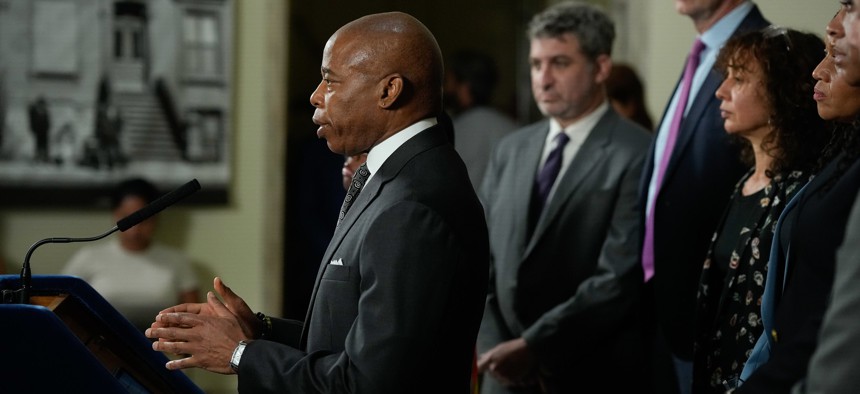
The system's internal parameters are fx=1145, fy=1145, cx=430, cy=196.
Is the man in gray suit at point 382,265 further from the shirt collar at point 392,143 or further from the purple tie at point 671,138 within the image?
the purple tie at point 671,138

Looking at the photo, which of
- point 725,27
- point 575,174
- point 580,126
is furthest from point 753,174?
point 580,126

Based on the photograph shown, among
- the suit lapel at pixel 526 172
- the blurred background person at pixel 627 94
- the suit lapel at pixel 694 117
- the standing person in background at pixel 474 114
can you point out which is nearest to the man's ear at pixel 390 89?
the suit lapel at pixel 694 117

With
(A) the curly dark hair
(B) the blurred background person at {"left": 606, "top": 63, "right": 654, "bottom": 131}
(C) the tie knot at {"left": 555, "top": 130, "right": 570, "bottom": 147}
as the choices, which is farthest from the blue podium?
(B) the blurred background person at {"left": 606, "top": 63, "right": 654, "bottom": 131}

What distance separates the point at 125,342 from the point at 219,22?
312 cm

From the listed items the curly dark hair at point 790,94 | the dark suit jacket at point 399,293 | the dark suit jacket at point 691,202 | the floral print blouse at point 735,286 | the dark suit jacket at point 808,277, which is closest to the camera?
the dark suit jacket at point 808,277

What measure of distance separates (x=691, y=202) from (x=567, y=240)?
415mm

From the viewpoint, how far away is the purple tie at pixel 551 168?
2.92 metres

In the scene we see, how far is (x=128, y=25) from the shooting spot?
180 inches

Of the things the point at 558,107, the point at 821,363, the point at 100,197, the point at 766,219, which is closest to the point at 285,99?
the point at 100,197

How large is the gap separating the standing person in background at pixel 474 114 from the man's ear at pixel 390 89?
8.24ft

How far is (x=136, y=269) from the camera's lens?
4.15m

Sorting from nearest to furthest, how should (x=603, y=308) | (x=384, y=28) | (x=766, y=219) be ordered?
1. (x=384, y=28)
2. (x=766, y=219)
3. (x=603, y=308)

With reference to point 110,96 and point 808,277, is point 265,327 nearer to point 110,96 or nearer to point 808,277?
point 808,277

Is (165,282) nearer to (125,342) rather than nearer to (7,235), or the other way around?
(7,235)
